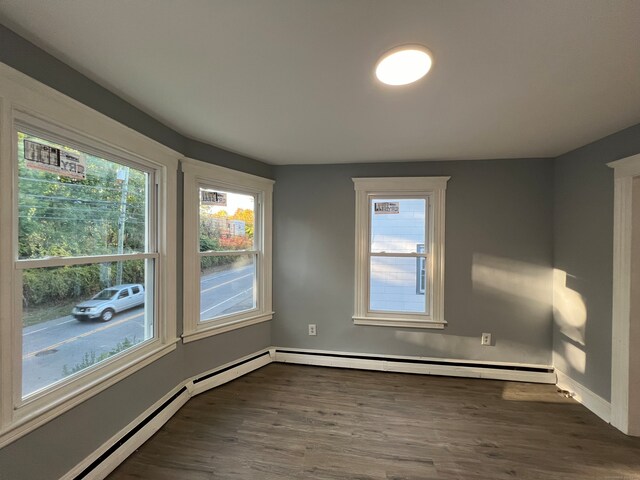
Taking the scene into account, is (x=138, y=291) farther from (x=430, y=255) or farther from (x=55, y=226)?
(x=430, y=255)

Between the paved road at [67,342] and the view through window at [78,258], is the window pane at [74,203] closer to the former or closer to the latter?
the view through window at [78,258]

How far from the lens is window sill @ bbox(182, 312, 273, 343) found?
7.90ft

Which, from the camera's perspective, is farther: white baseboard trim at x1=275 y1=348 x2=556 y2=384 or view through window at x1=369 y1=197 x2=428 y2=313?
view through window at x1=369 y1=197 x2=428 y2=313

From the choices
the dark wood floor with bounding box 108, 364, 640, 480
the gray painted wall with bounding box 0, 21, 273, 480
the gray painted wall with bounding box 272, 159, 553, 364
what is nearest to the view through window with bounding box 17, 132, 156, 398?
the gray painted wall with bounding box 0, 21, 273, 480

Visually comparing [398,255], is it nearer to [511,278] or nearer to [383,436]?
[511,278]

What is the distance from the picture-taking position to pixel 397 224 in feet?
10.0

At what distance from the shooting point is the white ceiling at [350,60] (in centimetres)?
100

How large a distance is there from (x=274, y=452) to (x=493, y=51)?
2569 mm

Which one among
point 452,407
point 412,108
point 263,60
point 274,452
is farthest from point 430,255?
point 263,60

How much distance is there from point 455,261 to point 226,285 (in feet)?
8.02

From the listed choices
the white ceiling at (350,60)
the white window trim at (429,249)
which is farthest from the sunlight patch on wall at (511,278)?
the white ceiling at (350,60)

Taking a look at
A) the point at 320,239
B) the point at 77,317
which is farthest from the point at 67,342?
the point at 320,239

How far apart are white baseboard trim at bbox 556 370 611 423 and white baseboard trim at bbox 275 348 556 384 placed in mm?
107

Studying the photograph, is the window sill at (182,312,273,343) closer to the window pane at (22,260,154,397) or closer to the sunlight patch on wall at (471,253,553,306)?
the window pane at (22,260,154,397)
